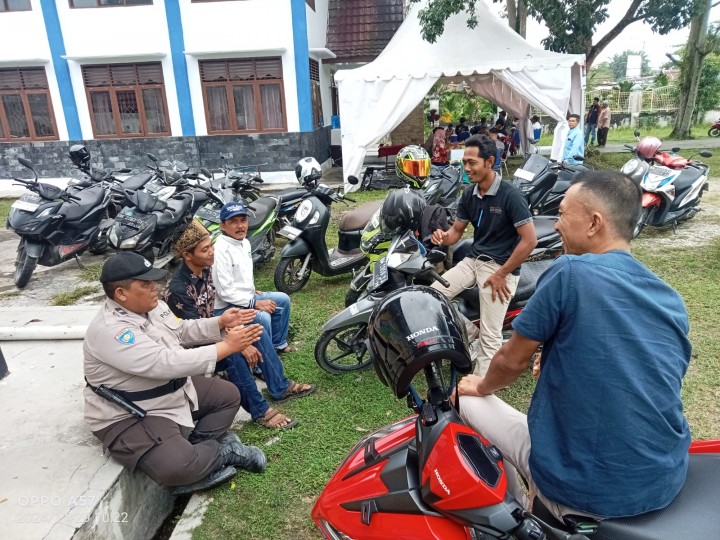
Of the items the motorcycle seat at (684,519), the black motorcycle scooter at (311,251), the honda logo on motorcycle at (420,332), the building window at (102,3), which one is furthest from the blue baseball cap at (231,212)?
the building window at (102,3)

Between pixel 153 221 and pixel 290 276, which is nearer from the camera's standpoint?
pixel 290 276

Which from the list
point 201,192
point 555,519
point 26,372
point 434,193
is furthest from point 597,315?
point 201,192

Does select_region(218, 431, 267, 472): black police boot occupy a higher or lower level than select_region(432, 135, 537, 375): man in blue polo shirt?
lower

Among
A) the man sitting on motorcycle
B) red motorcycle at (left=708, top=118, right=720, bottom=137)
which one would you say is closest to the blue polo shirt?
the man sitting on motorcycle

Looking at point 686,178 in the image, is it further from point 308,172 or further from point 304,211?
point 304,211

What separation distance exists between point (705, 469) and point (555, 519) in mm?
444

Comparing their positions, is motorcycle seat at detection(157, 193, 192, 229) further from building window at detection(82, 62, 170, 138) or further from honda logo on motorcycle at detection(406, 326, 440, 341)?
building window at detection(82, 62, 170, 138)

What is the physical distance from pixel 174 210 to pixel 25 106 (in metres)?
8.81

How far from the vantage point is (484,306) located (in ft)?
Answer: 10.4

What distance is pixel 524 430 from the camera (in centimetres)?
163

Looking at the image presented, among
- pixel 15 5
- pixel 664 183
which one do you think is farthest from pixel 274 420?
pixel 15 5

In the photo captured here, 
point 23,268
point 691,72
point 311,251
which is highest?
point 691,72

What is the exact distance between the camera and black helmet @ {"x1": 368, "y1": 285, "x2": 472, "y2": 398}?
140 cm

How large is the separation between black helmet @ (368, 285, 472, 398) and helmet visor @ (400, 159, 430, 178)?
10.7ft
